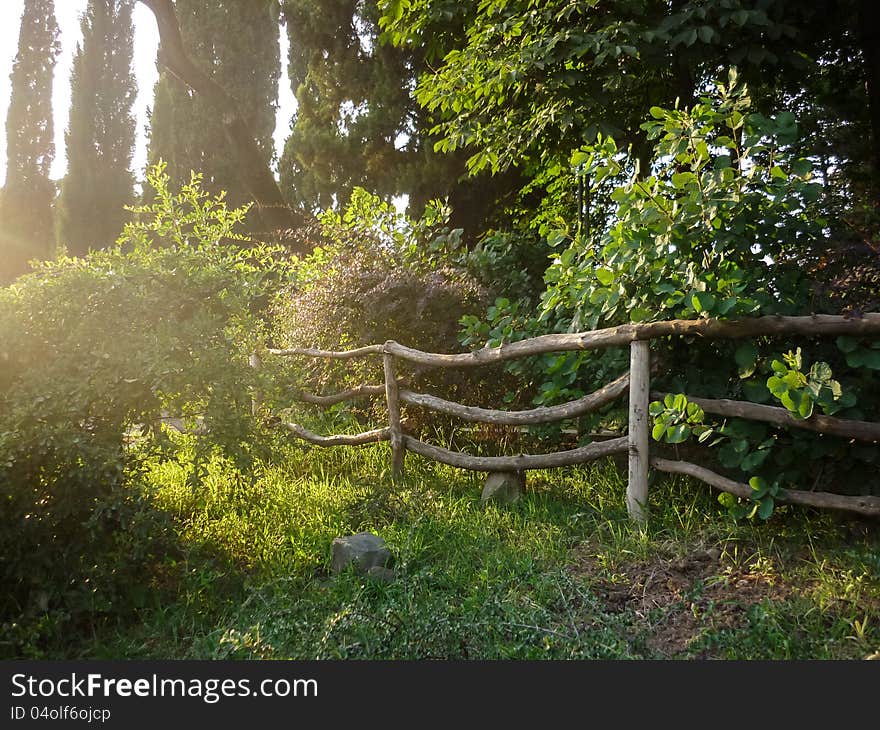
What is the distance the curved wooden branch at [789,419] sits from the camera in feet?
11.6

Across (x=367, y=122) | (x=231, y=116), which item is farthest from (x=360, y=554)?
(x=231, y=116)

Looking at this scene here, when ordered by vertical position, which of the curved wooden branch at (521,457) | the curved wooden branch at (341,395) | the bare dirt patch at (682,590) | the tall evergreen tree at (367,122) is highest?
the tall evergreen tree at (367,122)

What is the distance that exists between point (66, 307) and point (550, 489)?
3334mm

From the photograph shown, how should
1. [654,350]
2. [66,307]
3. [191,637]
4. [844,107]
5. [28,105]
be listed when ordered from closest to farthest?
[191,637] < [66,307] < [654,350] < [844,107] < [28,105]

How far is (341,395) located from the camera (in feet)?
21.8

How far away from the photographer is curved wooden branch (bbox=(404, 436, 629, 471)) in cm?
451

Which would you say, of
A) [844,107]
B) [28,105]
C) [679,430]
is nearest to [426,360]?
[679,430]

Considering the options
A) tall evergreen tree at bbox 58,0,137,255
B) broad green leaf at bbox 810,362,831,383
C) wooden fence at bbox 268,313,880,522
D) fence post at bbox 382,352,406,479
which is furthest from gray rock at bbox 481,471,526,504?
tall evergreen tree at bbox 58,0,137,255

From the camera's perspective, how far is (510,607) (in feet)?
10.9

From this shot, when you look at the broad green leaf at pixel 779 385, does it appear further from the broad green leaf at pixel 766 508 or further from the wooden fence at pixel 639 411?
the broad green leaf at pixel 766 508

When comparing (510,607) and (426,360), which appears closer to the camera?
(510,607)

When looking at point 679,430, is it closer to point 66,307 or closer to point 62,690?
point 62,690

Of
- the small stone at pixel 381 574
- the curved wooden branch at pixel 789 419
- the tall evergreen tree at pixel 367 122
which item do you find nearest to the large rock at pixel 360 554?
the small stone at pixel 381 574

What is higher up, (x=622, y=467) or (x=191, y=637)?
(x=622, y=467)
